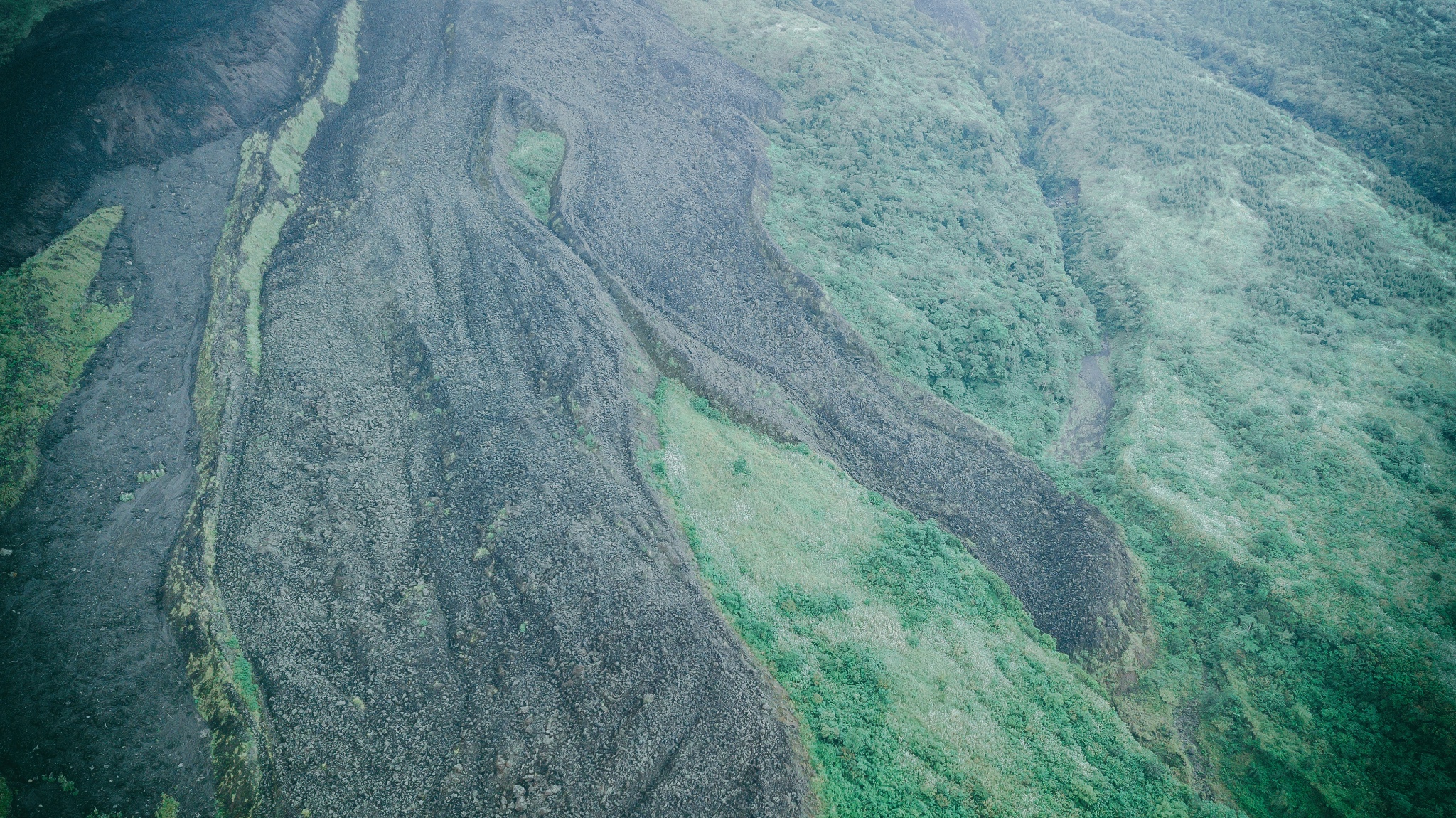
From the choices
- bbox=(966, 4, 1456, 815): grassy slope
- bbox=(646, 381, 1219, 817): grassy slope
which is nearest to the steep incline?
bbox=(646, 381, 1219, 817): grassy slope

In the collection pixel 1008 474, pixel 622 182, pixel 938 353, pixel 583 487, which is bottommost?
pixel 1008 474

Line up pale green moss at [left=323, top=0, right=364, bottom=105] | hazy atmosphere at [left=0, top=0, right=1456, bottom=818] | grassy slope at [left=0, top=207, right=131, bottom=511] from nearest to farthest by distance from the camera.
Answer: hazy atmosphere at [left=0, top=0, right=1456, bottom=818], grassy slope at [left=0, top=207, right=131, bottom=511], pale green moss at [left=323, top=0, right=364, bottom=105]

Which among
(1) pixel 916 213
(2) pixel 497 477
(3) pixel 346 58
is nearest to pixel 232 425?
(2) pixel 497 477

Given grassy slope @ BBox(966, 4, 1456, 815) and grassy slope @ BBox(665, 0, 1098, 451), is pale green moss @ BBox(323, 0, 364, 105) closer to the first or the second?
grassy slope @ BBox(665, 0, 1098, 451)

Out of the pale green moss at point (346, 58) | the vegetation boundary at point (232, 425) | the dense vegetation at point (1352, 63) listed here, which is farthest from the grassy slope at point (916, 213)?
the dense vegetation at point (1352, 63)

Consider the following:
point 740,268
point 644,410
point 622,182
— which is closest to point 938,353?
point 740,268

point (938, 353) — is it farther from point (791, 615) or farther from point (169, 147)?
point (169, 147)
